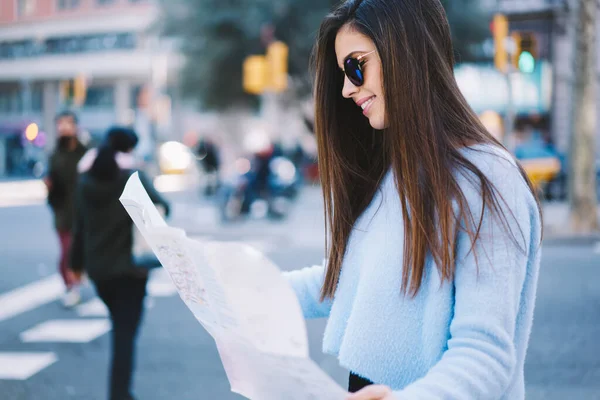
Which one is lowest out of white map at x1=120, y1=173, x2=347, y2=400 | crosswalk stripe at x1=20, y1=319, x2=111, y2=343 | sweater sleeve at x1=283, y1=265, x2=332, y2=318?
crosswalk stripe at x1=20, y1=319, x2=111, y2=343

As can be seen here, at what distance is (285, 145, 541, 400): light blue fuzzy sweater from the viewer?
1236 mm

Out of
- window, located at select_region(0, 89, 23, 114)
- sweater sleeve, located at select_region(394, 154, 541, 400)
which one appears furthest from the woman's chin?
window, located at select_region(0, 89, 23, 114)

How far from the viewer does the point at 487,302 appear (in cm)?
125

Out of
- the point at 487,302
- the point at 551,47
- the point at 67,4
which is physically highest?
the point at 67,4

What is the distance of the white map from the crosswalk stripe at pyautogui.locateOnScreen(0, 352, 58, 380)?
4495 mm

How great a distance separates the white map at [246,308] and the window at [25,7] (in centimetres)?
2496

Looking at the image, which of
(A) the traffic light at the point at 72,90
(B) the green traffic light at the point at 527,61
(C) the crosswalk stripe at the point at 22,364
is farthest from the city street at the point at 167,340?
(A) the traffic light at the point at 72,90

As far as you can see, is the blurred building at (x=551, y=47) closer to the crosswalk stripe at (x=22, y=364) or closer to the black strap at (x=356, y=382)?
the crosswalk stripe at (x=22, y=364)

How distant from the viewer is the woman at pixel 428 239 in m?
1.25

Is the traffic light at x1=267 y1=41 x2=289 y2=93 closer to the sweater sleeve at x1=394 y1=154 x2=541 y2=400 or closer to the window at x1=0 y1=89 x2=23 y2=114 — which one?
the sweater sleeve at x1=394 y1=154 x2=541 y2=400

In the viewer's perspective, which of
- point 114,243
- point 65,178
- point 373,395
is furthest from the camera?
point 65,178

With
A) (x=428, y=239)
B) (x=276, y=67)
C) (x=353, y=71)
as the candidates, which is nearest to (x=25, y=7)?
(x=276, y=67)

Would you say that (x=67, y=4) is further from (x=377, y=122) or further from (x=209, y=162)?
(x=377, y=122)

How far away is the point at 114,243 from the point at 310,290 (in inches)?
116
